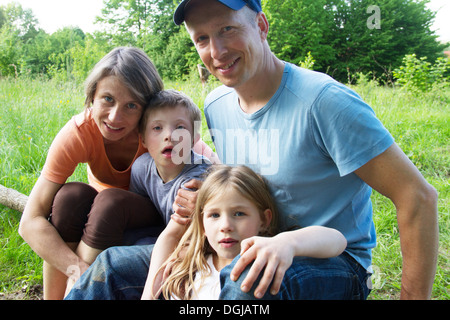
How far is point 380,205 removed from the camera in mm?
3115

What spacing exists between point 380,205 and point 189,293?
84.2 inches

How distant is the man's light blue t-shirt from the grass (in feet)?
3.10

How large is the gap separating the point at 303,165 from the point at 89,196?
1173 mm

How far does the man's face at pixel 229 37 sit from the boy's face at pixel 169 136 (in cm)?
41

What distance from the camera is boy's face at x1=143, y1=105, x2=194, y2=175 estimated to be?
1.89 metres

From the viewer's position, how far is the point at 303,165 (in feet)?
4.83

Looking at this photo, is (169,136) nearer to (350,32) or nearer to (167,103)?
(167,103)

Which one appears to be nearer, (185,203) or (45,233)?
(185,203)

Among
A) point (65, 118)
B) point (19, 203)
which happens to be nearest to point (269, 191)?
point (19, 203)

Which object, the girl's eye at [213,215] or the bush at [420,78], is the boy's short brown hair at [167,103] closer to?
the girl's eye at [213,215]

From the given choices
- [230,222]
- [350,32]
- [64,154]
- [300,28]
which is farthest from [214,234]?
[350,32]

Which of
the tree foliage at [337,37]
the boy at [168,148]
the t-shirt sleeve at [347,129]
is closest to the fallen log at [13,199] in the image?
the boy at [168,148]

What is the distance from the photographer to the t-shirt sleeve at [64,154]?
6.37 feet

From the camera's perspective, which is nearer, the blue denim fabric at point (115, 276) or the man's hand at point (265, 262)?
the man's hand at point (265, 262)
